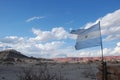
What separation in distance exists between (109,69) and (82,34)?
175 centimetres

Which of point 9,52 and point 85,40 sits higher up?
point 9,52

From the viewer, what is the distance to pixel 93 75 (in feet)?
92.2

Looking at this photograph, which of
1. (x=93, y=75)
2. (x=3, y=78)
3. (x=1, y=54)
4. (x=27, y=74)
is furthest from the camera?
(x=1, y=54)

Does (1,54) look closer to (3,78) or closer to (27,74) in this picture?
(3,78)

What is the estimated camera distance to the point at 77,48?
13.3 m

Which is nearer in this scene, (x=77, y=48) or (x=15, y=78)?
(x=77, y=48)

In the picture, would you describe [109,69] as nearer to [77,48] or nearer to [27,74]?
[77,48]

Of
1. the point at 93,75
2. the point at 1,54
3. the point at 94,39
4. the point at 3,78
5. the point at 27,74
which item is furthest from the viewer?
the point at 1,54

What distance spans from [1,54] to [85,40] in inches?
3116

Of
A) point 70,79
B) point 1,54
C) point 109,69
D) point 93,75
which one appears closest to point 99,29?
point 109,69

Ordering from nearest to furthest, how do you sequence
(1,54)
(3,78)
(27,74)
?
(27,74) < (3,78) < (1,54)

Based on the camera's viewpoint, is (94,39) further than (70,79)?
No

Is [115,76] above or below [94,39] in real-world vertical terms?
below

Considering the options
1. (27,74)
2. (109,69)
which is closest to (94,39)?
(109,69)
